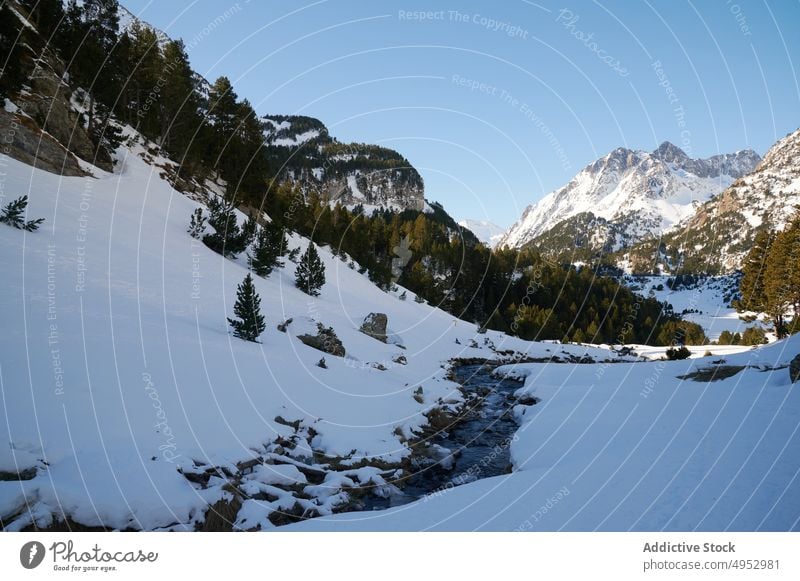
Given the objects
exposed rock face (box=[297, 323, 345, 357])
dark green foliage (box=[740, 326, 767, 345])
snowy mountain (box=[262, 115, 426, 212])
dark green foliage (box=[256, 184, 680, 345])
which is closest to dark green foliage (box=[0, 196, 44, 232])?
exposed rock face (box=[297, 323, 345, 357])

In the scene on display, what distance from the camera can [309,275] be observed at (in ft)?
95.0

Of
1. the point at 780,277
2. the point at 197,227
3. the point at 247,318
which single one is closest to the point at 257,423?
the point at 247,318

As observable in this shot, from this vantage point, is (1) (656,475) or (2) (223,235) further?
(2) (223,235)

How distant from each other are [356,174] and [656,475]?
148m

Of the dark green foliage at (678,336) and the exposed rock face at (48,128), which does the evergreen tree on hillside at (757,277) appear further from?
the exposed rock face at (48,128)

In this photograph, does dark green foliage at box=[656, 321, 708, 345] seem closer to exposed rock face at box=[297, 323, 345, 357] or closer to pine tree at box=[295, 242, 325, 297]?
pine tree at box=[295, 242, 325, 297]

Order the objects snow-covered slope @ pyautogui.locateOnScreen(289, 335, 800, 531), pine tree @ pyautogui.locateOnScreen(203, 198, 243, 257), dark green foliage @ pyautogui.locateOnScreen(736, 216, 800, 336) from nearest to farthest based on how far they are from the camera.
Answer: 1. snow-covered slope @ pyautogui.locateOnScreen(289, 335, 800, 531)
2. pine tree @ pyautogui.locateOnScreen(203, 198, 243, 257)
3. dark green foliage @ pyautogui.locateOnScreen(736, 216, 800, 336)

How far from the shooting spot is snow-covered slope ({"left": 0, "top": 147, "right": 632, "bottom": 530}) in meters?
6.68

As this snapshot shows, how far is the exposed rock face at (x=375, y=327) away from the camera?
91.6ft

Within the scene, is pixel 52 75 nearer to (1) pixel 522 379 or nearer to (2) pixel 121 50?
(2) pixel 121 50

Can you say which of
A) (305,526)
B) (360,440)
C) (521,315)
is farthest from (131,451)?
(521,315)

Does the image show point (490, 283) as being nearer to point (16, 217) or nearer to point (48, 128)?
point (48, 128)

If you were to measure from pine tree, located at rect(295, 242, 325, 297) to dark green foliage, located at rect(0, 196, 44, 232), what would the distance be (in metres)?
16.3
